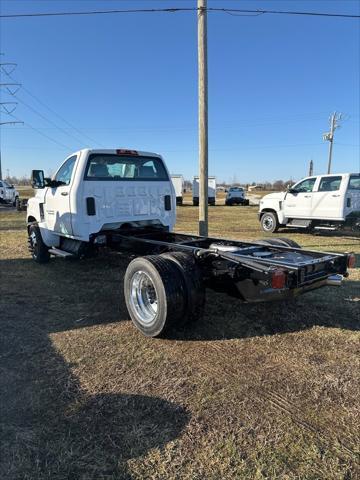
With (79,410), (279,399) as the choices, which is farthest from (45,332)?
(279,399)

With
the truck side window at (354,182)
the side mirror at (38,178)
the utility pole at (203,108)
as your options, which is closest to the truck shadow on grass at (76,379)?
the side mirror at (38,178)

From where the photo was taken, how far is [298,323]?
179 inches

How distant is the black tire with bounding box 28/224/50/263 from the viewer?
780 centimetres

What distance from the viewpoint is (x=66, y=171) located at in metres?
6.78

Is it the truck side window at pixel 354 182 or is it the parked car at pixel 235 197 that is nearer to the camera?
the truck side window at pixel 354 182

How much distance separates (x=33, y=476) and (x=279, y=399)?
1.81 metres

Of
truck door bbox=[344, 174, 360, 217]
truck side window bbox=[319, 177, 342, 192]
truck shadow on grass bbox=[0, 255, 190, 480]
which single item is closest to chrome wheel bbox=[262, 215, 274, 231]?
truck side window bbox=[319, 177, 342, 192]

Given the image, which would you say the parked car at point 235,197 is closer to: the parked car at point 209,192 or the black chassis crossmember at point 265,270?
the parked car at point 209,192

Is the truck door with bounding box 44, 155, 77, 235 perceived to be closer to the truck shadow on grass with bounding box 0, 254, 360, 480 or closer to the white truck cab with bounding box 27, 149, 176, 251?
the white truck cab with bounding box 27, 149, 176, 251

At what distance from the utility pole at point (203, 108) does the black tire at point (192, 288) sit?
4.21 metres

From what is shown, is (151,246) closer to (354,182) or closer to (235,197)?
(354,182)

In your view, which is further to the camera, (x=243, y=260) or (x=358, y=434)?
(x=243, y=260)

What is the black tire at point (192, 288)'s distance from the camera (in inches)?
156

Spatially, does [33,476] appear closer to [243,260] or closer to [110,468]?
[110,468]
